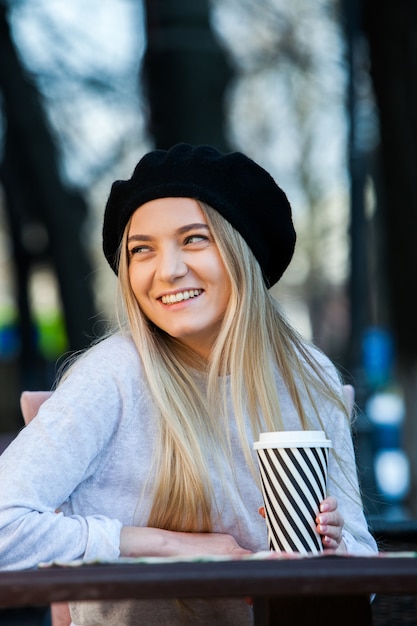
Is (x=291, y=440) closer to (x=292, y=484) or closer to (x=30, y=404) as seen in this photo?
(x=292, y=484)

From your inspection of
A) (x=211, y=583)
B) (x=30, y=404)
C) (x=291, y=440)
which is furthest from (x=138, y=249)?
(x=211, y=583)

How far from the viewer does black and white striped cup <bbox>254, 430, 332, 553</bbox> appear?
5.95 ft

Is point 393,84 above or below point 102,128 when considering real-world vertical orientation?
below

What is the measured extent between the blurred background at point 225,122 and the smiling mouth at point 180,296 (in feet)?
3.06

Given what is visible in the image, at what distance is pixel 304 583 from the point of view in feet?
4.56

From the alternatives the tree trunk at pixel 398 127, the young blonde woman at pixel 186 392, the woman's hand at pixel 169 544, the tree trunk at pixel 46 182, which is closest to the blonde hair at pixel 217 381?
the young blonde woman at pixel 186 392

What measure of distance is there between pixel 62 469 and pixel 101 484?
23cm

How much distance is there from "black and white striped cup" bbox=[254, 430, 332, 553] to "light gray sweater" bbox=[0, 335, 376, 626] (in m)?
0.23

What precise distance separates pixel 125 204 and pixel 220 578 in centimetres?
132

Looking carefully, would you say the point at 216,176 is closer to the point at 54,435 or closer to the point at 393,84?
the point at 54,435

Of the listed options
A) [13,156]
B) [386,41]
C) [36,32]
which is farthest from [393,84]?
[36,32]

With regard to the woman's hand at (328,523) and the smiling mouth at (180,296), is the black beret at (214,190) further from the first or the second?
the woman's hand at (328,523)

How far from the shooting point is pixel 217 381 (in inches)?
100

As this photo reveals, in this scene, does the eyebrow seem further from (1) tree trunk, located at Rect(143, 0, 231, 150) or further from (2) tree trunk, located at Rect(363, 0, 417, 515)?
(1) tree trunk, located at Rect(143, 0, 231, 150)
